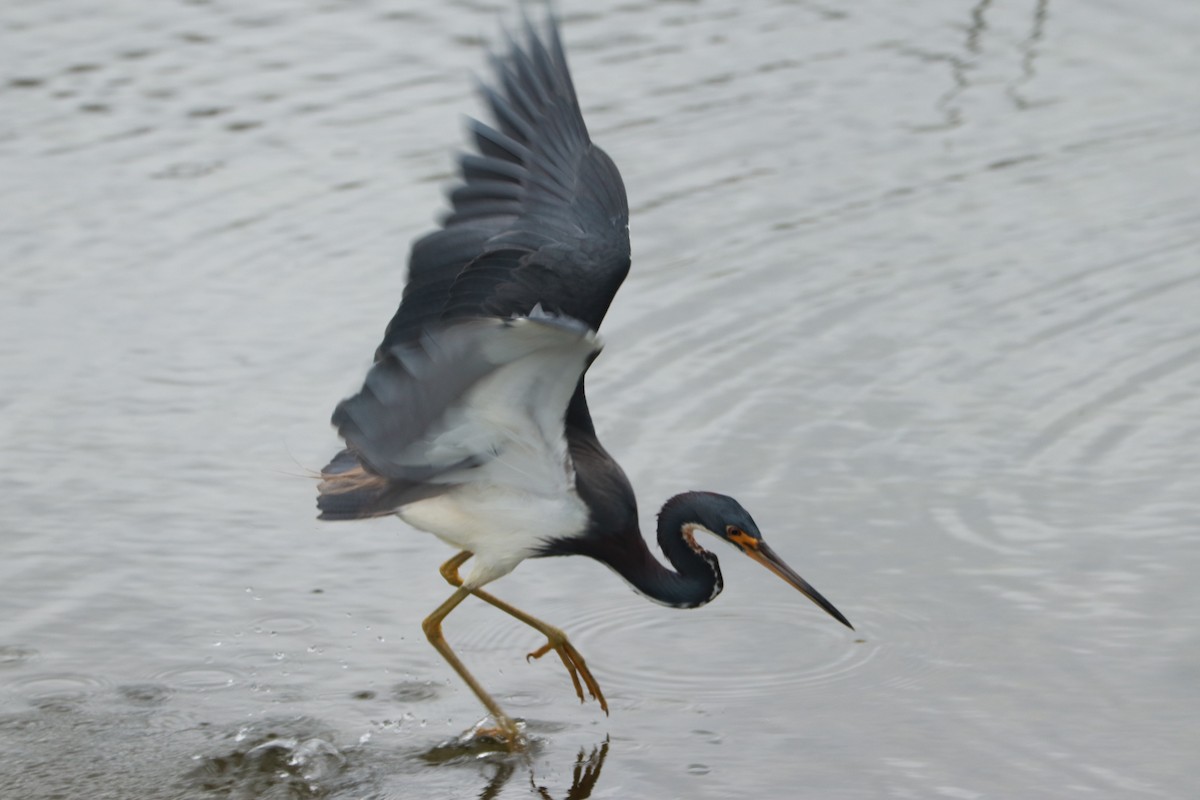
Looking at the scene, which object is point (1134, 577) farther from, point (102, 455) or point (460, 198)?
point (102, 455)

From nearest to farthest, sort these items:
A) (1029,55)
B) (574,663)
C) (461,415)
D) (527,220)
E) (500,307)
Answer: (461,415) → (500,307) → (527,220) → (574,663) → (1029,55)

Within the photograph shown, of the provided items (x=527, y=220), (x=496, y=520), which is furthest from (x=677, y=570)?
(x=527, y=220)

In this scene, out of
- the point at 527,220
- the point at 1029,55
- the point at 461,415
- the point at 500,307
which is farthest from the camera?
the point at 1029,55

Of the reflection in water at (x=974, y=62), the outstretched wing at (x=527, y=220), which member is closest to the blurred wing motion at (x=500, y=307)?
the outstretched wing at (x=527, y=220)

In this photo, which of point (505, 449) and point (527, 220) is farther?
point (527, 220)

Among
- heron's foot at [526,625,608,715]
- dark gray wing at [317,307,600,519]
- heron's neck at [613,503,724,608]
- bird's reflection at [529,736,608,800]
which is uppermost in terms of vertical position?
dark gray wing at [317,307,600,519]

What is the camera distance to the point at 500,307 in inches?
208

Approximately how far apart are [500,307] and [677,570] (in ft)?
3.30

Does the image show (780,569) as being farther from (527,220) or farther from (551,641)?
(527,220)

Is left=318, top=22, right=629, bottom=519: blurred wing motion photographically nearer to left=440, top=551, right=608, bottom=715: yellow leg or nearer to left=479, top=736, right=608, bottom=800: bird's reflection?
left=440, top=551, right=608, bottom=715: yellow leg

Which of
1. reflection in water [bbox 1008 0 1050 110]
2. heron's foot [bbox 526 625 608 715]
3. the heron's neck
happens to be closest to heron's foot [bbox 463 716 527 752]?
heron's foot [bbox 526 625 608 715]

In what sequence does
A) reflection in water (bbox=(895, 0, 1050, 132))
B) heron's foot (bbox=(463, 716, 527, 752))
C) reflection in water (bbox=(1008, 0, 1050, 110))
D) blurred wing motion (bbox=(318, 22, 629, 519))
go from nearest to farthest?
blurred wing motion (bbox=(318, 22, 629, 519)), heron's foot (bbox=(463, 716, 527, 752)), reflection in water (bbox=(895, 0, 1050, 132)), reflection in water (bbox=(1008, 0, 1050, 110))

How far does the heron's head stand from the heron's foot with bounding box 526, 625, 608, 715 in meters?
0.47

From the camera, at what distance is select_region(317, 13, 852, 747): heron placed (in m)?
5.28
